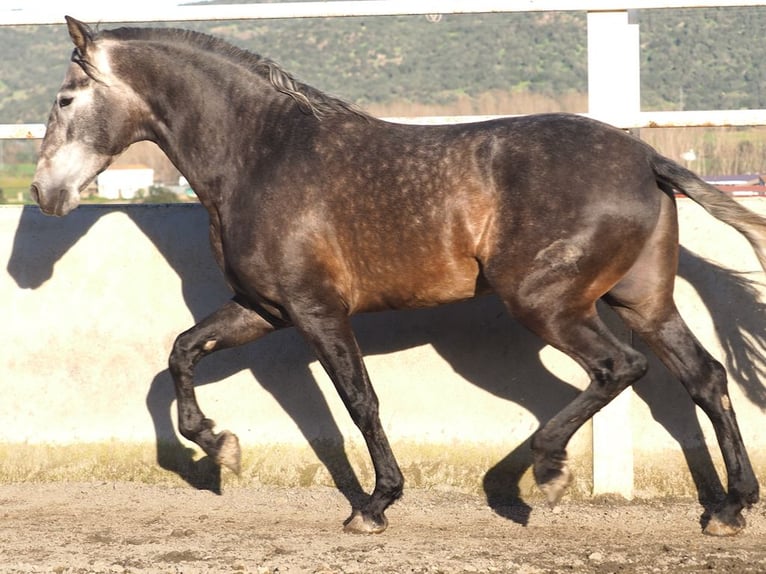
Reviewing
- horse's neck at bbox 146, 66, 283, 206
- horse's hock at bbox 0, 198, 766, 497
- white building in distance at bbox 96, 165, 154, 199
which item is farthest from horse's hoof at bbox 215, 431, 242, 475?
white building in distance at bbox 96, 165, 154, 199

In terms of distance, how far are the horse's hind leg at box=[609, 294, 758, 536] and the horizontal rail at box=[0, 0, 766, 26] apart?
1384 mm

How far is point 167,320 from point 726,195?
2.85m

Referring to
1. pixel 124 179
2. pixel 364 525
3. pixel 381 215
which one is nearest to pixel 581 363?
pixel 381 215

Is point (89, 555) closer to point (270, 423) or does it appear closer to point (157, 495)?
point (157, 495)

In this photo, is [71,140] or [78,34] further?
[71,140]

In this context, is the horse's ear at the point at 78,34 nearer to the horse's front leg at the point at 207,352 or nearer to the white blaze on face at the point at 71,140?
the white blaze on face at the point at 71,140

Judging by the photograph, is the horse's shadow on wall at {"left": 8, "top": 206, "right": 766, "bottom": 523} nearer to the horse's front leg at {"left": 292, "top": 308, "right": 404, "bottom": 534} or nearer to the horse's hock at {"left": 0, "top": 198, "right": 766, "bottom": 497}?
the horse's hock at {"left": 0, "top": 198, "right": 766, "bottom": 497}

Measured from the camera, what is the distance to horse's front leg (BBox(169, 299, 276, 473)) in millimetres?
4672

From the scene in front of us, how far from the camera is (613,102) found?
482cm

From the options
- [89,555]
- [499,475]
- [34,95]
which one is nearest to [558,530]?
[499,475]

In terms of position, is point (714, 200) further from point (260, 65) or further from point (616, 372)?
point (260, 65)

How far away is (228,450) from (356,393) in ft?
2.30

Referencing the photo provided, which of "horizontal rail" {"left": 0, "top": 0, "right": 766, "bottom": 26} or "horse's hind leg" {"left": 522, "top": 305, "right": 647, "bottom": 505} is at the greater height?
"horizontal rail" {"left": 0, "top": 0, "right": 766, "bottom": 26}

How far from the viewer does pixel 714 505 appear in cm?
478
